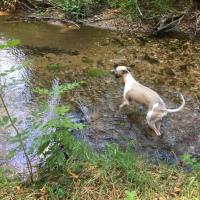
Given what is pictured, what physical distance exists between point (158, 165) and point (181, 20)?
248 inches

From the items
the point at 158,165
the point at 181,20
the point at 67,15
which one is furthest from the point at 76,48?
the point at 158,165

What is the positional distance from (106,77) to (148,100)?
1.74 metres

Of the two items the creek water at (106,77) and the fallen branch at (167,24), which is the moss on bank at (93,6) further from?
the creek water at (106,77)

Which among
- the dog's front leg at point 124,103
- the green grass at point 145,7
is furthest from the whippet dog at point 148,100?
the green grass at point 145,7

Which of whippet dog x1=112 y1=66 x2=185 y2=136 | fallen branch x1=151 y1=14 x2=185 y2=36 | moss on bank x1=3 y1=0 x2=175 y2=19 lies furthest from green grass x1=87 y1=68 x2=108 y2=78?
moss on bank x1=3 y1=0 x2=175 y2=19

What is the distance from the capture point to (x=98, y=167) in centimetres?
453

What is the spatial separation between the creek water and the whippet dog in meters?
0.19

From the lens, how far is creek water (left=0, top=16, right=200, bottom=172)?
5848 millimetres

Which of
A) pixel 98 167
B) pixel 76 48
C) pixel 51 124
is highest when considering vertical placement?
pixel 51 124

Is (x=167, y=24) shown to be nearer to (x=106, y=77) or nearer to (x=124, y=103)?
(x=106, y=77)

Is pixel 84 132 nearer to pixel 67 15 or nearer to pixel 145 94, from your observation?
pixel 145 94

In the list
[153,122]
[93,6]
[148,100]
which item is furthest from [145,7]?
[153,122]

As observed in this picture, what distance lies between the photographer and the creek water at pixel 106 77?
5848mm

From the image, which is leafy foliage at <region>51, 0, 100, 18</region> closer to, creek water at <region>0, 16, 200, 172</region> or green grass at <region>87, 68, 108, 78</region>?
creek water at <region>0, 16, 200, 172</region>
